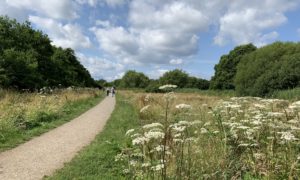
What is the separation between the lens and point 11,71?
28766mm

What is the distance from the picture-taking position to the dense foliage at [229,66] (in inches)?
3445

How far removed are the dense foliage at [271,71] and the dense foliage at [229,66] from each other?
18.9 metres

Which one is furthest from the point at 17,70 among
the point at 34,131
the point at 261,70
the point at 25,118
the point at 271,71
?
the point at 261,70

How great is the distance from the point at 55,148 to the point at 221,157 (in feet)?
21.0

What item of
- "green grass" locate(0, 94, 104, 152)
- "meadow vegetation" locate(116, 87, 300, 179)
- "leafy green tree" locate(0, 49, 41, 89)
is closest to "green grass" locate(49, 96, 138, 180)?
"meadow vegetation" locate(116, 87, 300, 179)

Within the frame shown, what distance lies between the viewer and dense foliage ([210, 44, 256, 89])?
87500 mm

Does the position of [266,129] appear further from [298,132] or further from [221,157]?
[221,157]

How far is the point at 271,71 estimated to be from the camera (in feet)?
166

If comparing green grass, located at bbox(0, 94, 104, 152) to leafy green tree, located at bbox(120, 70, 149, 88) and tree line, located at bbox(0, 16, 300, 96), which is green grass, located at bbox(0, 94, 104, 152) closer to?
tree line, located at bbox(0, 16, 300, 96)

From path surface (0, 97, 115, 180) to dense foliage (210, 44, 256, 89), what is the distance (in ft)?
248

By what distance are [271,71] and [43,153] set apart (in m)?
45.0

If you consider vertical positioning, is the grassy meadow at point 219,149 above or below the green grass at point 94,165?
above

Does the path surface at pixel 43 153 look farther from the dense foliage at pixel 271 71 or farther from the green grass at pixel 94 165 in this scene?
the dense foliage at pixel 271 71

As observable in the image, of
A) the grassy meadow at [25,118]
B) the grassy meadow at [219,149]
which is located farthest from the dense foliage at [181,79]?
the grassy meadow at [219,149]
